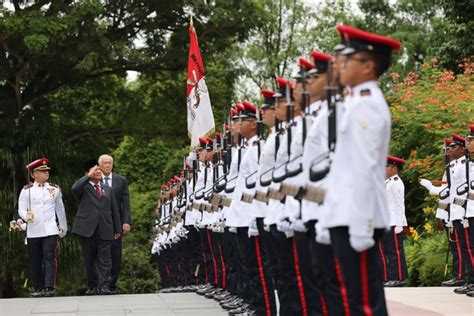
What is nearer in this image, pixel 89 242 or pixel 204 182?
pixel 204 182

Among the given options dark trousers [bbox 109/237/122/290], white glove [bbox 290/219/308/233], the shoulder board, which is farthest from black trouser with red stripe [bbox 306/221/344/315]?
dark trousers [bbox 109/237/122/290]

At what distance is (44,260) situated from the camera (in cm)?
1484

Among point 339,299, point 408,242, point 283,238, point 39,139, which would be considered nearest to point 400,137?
point 408,242

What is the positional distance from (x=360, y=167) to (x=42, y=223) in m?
9.38

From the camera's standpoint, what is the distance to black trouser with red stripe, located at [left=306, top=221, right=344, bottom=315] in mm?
6609

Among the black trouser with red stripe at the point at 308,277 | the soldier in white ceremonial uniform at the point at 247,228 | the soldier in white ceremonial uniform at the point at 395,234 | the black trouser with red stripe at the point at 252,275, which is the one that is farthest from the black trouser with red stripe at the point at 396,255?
the black trouser with red stripe at the point at 308,277

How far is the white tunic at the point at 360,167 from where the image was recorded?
19.8 feet

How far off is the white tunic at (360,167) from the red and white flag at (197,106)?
36.7 ft

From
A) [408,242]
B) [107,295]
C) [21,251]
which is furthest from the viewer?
[21,251]

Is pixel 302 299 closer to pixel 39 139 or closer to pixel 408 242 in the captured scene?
pixel 408 242

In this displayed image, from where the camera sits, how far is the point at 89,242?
14.9 metres

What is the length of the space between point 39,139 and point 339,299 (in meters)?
18.4

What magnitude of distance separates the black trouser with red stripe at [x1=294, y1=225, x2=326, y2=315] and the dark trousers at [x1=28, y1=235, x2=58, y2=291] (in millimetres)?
7446

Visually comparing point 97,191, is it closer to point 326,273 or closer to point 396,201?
point 396,201
